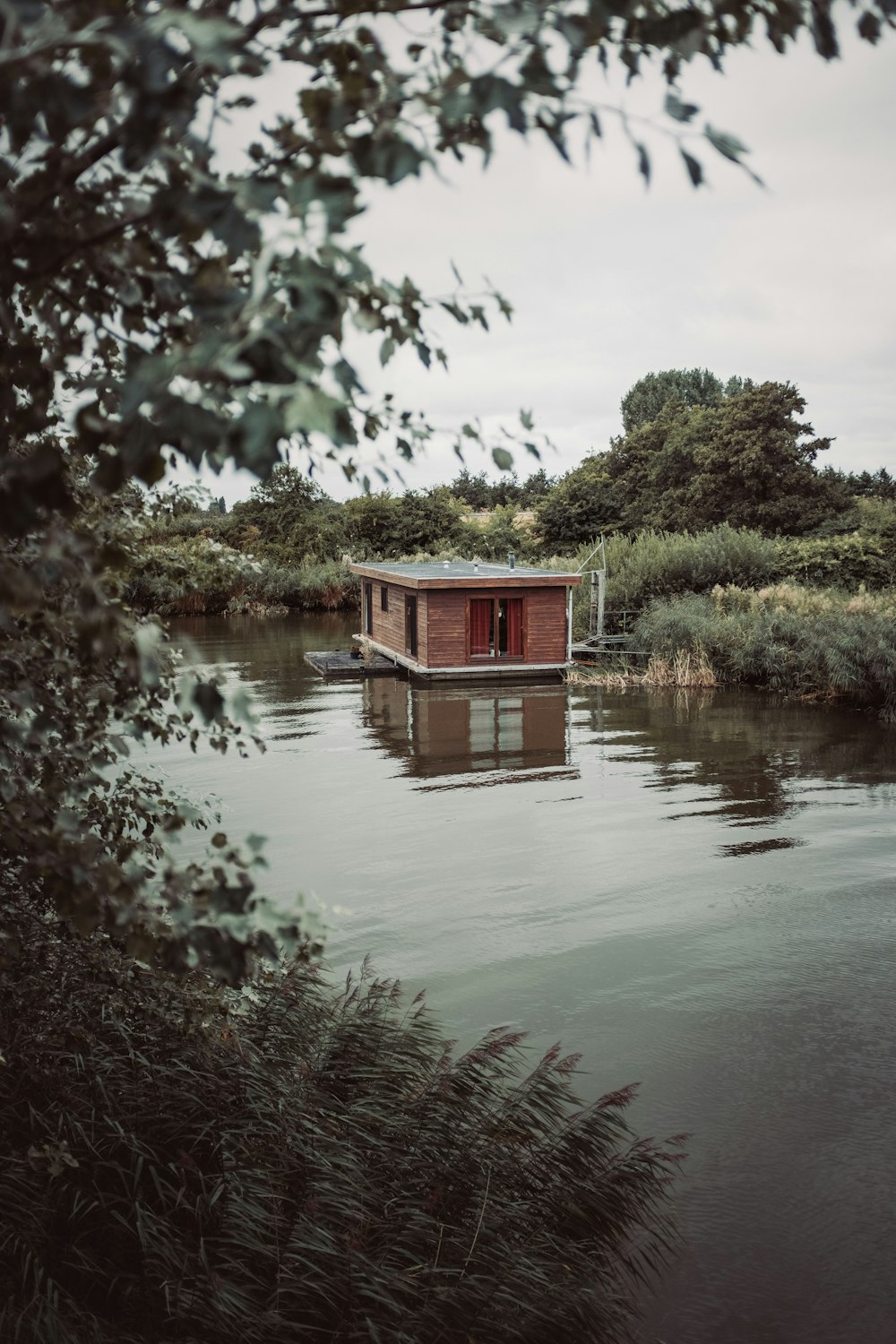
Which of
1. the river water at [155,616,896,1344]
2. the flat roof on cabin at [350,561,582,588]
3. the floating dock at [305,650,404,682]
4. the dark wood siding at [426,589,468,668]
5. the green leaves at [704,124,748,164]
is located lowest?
the river water at [155,616,896,1344]

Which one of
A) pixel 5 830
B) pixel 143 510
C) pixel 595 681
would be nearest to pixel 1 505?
pixel 5 830

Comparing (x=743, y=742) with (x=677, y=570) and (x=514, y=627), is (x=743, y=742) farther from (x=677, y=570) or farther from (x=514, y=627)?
(x=677, y=570)

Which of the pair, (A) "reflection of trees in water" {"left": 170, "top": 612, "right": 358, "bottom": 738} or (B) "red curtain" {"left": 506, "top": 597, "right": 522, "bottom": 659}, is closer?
(A) "reflection of trees in water" {"left": 170, "top": 612, "right": 358, "bottom": 738}

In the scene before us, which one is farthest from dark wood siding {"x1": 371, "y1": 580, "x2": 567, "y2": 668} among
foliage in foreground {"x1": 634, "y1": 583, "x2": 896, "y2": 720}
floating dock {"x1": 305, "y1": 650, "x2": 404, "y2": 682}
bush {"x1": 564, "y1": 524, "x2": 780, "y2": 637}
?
bush {"x1": 564, "y1": 524, "x2": 780, "y2": 637}

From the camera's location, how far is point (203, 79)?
2168 mm

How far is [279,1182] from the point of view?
4160 mm

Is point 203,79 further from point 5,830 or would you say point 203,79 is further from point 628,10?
point 5,830

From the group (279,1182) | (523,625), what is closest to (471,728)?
(523,625)

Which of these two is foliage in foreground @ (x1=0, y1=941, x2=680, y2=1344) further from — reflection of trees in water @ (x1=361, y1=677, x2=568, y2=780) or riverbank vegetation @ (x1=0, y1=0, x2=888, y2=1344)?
reflection of trees in water @ (x1=361, y1=677, x2=568, y2=780)

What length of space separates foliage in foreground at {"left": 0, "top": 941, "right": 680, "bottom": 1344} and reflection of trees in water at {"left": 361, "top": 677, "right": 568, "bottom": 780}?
980 centimetres

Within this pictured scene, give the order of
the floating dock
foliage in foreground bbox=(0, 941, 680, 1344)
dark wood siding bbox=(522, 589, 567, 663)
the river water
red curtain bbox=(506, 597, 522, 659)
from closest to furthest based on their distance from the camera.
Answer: foliage in foreground bbox=(0, 941, 680, 1344) → the river water → dark wood siding bbox=(522, 589, 567, 663) → red curtain bbox=(506, 597, 522, 659) → the floating dock

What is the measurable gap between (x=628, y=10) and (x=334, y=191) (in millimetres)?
685

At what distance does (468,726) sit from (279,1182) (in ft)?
48.8

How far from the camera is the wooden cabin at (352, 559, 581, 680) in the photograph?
2380cm
